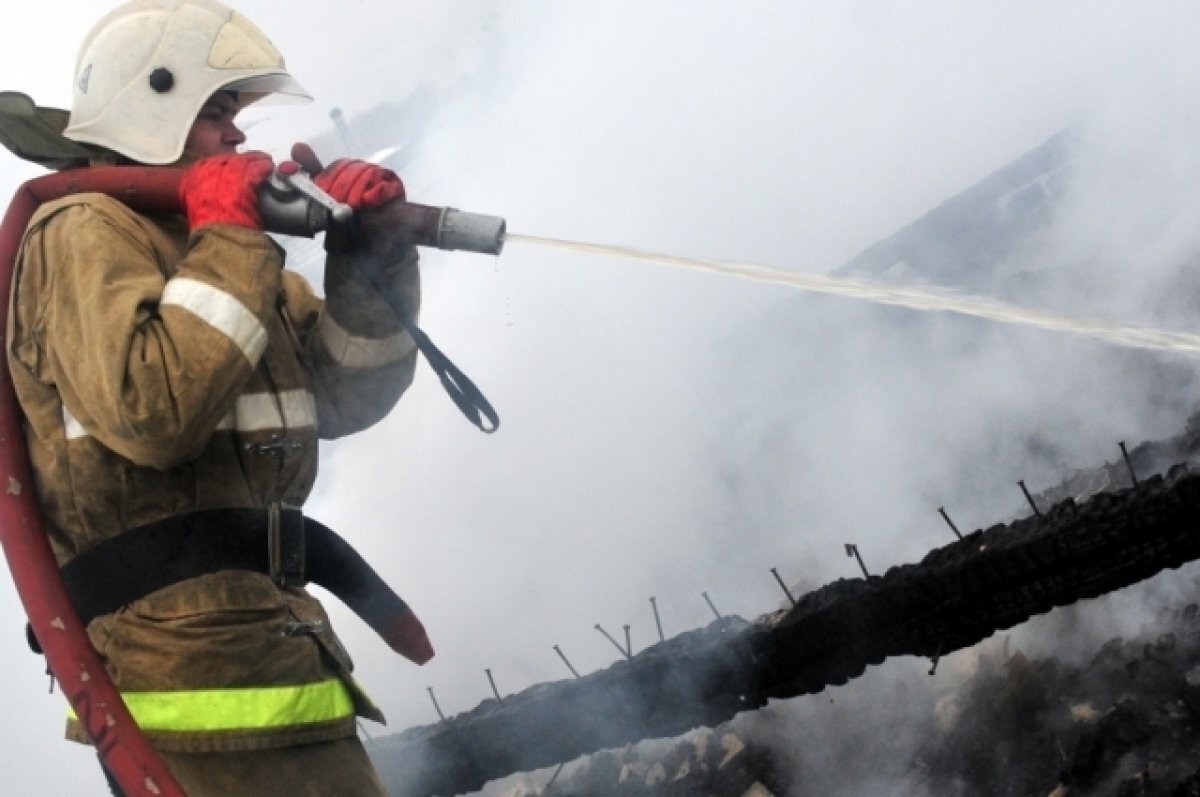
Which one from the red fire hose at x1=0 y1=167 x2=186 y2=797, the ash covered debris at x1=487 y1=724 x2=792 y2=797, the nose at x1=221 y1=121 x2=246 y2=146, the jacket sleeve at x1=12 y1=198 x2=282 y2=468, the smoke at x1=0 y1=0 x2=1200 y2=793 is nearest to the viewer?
the jacket sleeve at x1=12 y1=198 x2=282 y2=468

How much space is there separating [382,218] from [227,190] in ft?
0.95

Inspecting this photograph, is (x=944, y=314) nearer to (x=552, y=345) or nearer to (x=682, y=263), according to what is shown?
(x=552, y=345)

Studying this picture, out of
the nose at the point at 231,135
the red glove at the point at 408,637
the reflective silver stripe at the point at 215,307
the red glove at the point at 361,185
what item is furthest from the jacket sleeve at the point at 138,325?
the red glove at the point at 408,637

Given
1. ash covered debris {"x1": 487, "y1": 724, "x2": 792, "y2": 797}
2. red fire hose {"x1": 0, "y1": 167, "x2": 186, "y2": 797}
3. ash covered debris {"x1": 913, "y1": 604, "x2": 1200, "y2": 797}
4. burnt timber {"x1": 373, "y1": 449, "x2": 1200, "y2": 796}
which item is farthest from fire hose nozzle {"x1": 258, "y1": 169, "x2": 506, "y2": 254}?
ash covered debris {"x1": 487, "y1": 724, "x2": 792, "y2": 797}

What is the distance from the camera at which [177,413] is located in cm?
240

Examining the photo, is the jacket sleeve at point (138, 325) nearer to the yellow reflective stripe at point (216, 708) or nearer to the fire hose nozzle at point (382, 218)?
the fire hose nozzle at point (382, 218)

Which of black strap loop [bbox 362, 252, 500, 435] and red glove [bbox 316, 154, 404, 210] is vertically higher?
red glove [bbox 316, 154, 404, 210]

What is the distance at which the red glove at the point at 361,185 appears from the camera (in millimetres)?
2604

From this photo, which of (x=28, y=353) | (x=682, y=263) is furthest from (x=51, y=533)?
(x=682, y=263)

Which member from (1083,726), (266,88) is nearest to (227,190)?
(266,88)

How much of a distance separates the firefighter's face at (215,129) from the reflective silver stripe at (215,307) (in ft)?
1.76

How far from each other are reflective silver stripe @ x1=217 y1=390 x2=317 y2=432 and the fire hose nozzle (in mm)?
366

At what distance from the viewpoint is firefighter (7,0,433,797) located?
7.99ft

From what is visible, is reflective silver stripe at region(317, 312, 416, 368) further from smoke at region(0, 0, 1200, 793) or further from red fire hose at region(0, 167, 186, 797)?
smoke at region(0, 0, 1200, 793)
